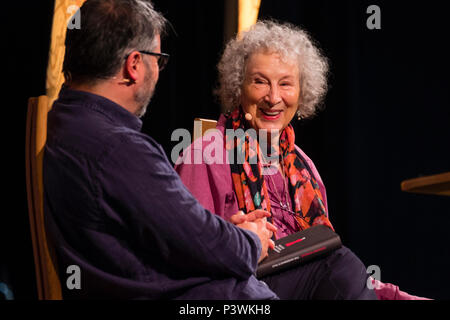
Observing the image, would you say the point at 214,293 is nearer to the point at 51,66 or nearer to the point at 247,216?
the point at 247,216

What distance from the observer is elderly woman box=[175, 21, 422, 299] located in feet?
5.27

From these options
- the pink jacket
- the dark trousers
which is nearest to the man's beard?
the pink jacket

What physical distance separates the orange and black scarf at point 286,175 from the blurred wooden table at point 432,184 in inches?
14.0

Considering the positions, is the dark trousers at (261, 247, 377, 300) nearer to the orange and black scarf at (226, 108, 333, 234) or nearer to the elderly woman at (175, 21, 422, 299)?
the elderly woman at (175, 21, 422, 299)

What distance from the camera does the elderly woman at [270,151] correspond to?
1.61 meters

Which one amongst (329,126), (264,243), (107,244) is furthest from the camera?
(329,126)

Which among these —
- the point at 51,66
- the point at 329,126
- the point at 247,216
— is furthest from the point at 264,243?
the point at 329,126

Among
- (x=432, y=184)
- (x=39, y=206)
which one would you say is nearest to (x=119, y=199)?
(x=39, y=206)

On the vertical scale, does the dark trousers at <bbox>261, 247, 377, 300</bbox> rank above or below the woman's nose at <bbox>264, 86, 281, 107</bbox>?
below

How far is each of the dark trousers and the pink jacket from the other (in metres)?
0.19

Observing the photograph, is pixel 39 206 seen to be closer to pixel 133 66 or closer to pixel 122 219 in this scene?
pixel 122 219

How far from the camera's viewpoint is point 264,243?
1244mm

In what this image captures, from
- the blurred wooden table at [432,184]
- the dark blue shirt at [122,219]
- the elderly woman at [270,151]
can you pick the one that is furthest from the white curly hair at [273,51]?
the dark blue shirt at [122,219]
